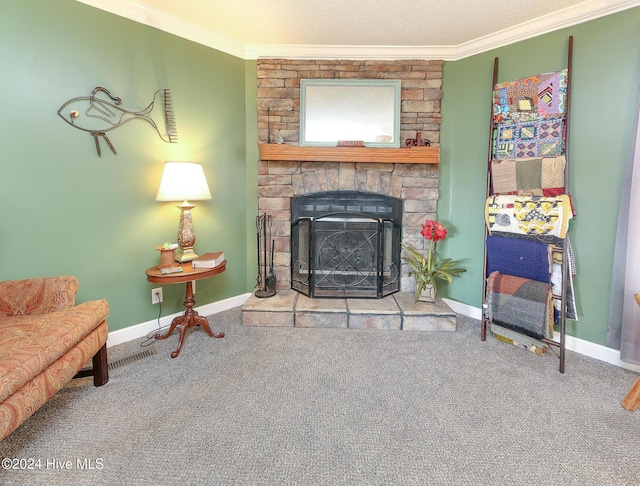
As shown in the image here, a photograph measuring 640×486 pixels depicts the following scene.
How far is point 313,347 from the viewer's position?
2.29 meters

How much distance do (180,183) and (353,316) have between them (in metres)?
1.64

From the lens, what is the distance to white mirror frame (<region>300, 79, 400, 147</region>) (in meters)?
2.80

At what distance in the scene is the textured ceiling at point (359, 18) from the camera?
7.12 ft

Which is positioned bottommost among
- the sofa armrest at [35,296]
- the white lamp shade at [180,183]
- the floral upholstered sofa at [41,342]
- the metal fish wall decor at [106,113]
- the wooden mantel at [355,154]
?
the floral upholstered sofa at [41,342]

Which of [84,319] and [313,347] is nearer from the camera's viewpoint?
[84,319]

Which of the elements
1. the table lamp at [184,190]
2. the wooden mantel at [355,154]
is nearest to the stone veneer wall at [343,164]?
the wooden mantel at [355,154]

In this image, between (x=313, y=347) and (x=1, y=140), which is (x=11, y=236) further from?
(x=313, y=347)

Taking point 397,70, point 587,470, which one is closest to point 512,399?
point 587,470

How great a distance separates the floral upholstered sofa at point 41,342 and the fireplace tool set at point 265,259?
1336 millimetres

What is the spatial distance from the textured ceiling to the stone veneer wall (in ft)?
0.64

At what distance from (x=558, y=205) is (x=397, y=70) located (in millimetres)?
1719

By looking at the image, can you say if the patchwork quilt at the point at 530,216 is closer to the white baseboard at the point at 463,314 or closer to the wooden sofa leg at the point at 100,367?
the white baseboard at the point at 463,314

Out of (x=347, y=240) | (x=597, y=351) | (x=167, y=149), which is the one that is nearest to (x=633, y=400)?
(x=597, y=351)

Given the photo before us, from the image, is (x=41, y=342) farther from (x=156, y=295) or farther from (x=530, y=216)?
(x=530, y=216)
